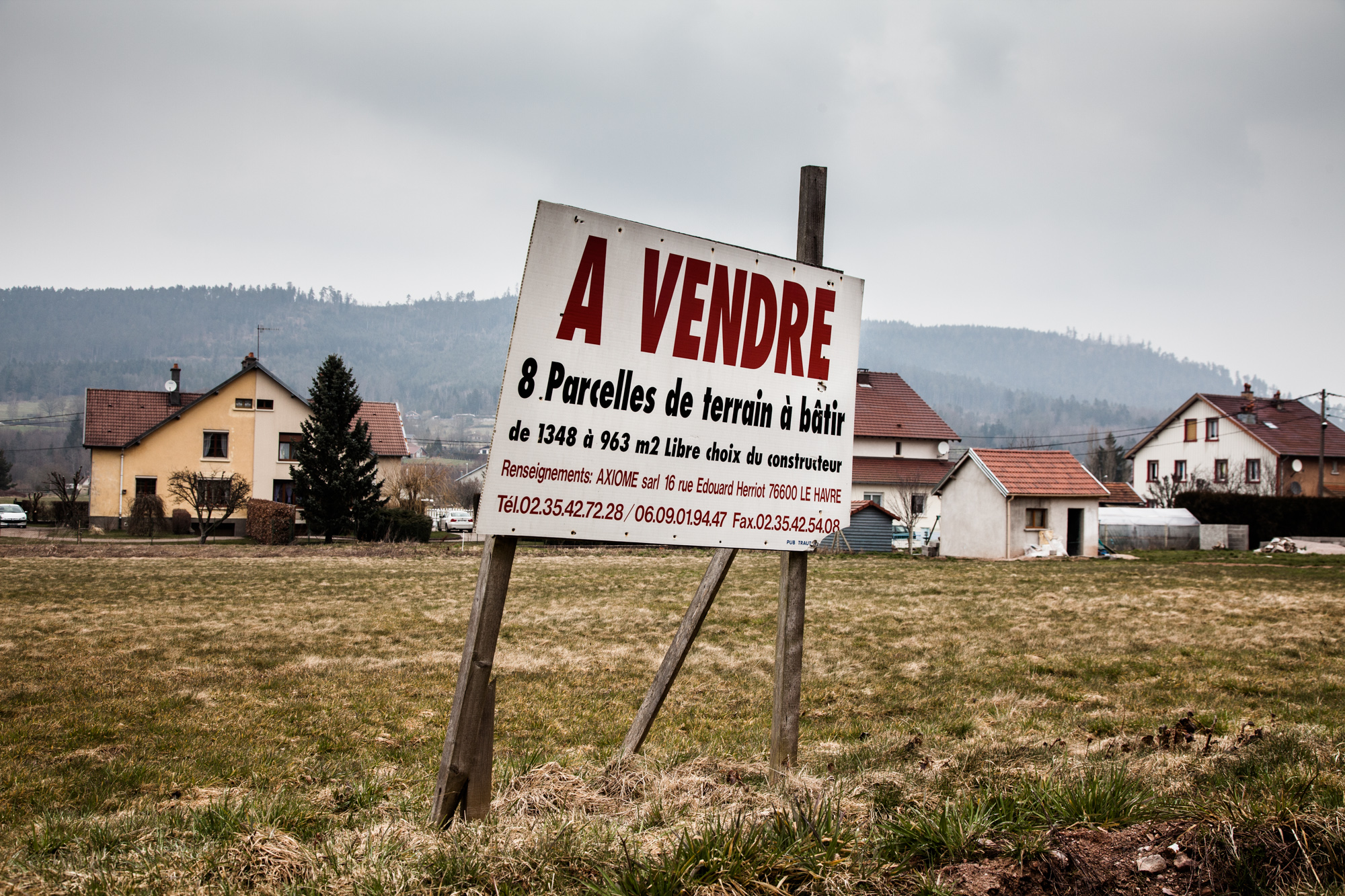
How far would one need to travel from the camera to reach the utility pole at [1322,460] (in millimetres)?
51078

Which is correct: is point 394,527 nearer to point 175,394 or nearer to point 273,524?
point 273,524

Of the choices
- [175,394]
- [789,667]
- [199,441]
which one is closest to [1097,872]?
[789,667]

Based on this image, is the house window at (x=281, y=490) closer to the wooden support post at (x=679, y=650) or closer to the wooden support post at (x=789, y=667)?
the wooden support post at (x=679, y=650)

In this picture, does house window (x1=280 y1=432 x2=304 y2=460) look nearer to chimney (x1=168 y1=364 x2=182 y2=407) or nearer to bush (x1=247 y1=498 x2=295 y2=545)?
chimney (x1=168 y1=364 x2=182 y2=407)

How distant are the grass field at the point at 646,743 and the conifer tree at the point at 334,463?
22.3m

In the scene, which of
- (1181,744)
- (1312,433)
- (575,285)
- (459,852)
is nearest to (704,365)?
(575,285)

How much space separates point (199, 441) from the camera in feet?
158

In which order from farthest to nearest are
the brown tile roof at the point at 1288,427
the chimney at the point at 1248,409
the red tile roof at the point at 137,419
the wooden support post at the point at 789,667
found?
the chimney at the point at 1248,409
the brown tile roof at the point at 1288,427
the red tile roof at the point at 137,419
the wooden support post at the point at 789,667

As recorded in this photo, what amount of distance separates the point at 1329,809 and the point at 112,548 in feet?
115

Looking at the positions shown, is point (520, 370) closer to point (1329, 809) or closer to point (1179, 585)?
point (1329, 809)

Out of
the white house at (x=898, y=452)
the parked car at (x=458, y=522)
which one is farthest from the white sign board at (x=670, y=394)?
the parked car at (x=458, y=522)

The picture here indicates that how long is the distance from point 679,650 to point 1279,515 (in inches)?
1845

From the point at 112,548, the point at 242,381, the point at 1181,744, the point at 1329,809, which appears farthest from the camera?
the point at 242,381

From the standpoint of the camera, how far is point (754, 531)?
4.46 metres
